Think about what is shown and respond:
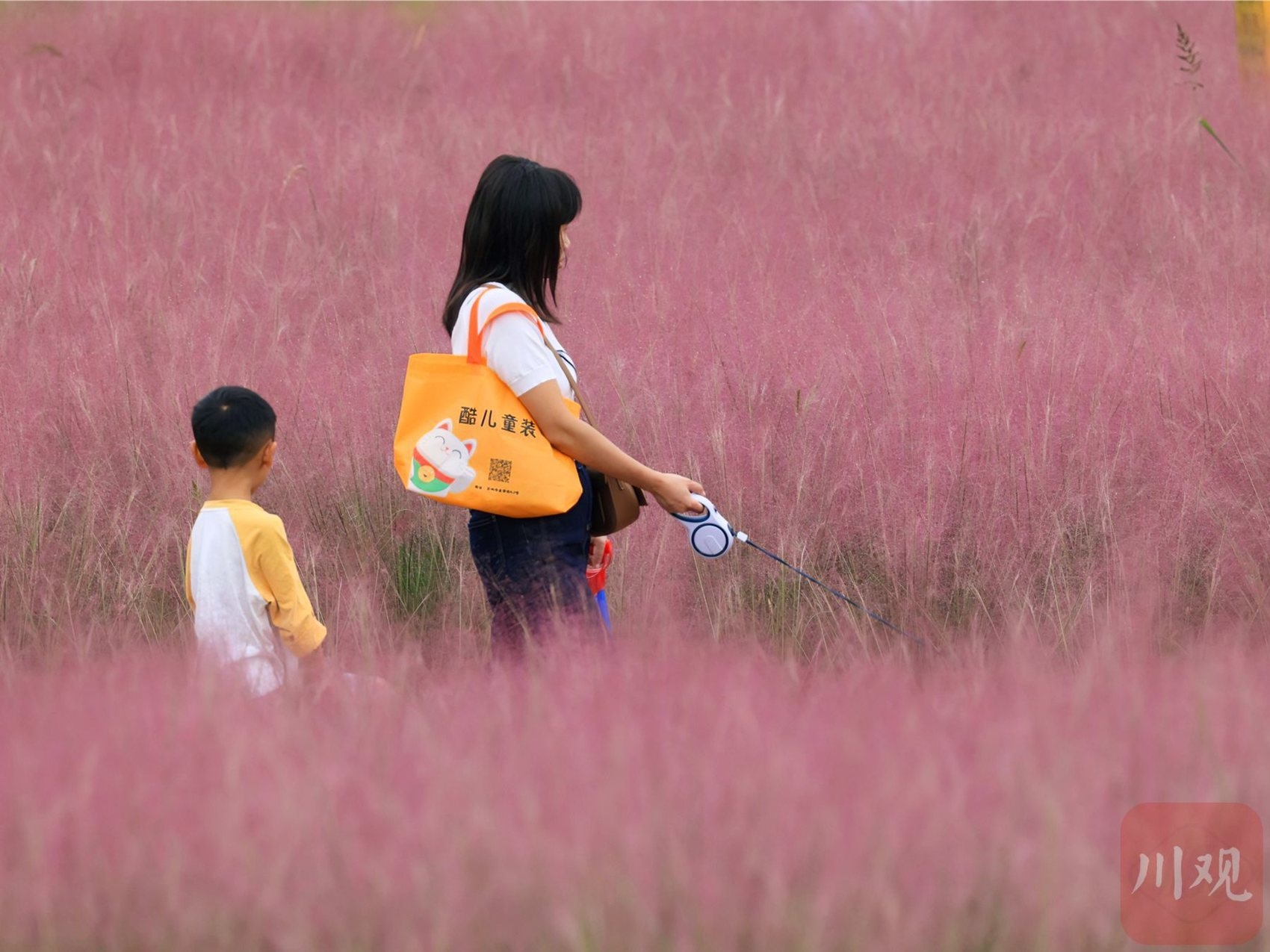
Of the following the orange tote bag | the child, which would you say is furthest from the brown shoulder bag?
the child

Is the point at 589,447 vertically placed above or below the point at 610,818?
above

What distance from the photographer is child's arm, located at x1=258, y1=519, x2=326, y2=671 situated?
2.59m

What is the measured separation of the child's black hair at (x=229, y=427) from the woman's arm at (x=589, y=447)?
541mm

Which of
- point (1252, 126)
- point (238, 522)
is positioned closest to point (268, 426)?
point (238, 522)

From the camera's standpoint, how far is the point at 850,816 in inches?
63.5

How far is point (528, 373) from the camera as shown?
2.63m

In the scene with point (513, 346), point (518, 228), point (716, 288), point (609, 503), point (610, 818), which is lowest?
point (610, 818)

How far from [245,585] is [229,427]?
12.5 inches

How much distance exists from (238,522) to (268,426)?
24 cm

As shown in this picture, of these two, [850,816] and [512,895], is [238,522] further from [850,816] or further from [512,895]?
[850,816]

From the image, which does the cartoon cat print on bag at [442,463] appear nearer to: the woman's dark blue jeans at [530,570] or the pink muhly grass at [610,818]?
the woman's dark blue jeans at [530,570]

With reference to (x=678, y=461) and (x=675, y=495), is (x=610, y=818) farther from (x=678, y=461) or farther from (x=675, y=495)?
(x=678, y=461)

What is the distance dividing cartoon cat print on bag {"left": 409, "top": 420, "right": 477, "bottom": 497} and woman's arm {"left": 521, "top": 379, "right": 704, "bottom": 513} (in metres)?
0.15
